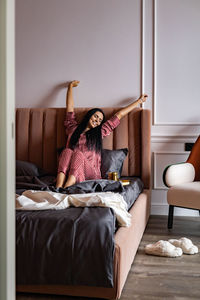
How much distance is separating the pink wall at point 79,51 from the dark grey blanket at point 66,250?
2465mm

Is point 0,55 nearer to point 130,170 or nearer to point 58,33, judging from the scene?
point 130,170

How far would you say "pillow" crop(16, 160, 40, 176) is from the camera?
3.72 m

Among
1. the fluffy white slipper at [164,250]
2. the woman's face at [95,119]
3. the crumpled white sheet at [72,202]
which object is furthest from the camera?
the woman's face at [95,119]

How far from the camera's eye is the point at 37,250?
1.96 meters

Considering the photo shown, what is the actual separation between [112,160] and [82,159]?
0.38 metres

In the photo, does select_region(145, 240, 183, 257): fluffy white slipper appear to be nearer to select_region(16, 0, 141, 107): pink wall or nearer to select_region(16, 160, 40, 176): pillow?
select_region(16, 160, 40, 176): pillow

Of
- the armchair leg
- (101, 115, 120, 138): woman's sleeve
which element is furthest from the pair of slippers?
(101, 115, 120, 138): woman's sleeve

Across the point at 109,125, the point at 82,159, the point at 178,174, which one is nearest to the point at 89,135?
the point at 109,125

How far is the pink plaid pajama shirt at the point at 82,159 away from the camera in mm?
3396

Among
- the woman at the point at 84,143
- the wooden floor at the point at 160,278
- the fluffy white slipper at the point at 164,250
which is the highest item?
the woman at the point at 84,143

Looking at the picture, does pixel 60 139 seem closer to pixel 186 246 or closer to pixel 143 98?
pixel 143 98

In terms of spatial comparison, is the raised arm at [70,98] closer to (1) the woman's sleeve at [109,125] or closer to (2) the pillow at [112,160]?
(1) the woman's sleeve at [109,125]

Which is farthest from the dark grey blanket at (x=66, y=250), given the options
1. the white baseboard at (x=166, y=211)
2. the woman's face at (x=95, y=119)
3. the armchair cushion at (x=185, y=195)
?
the white baseboard at (x=166, y=211)

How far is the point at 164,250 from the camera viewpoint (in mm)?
2744
